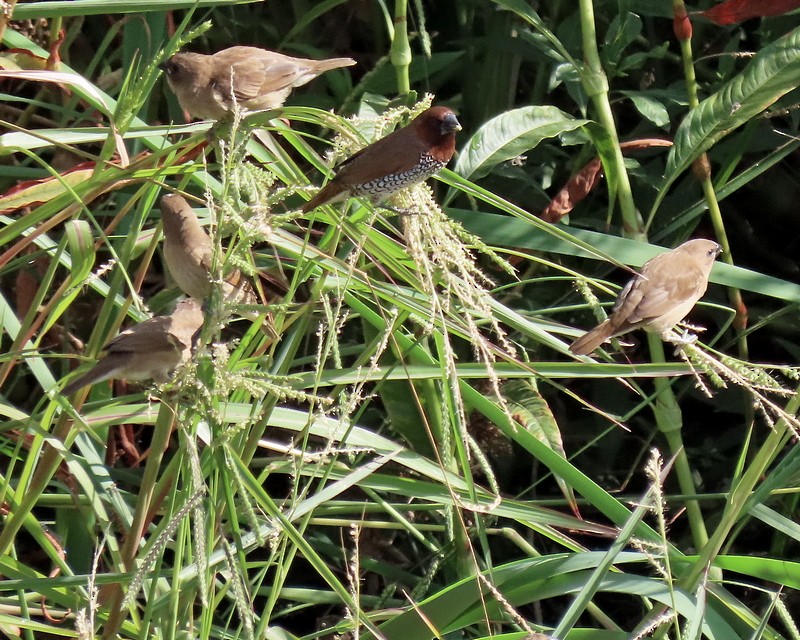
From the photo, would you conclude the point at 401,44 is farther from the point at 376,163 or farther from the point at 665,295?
the point at 665,295

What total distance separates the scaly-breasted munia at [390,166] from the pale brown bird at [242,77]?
416 millimetres

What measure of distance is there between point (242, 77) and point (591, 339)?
1.22 m

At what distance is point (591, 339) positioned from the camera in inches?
105

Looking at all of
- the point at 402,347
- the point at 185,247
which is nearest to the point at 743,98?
the point at 402,347

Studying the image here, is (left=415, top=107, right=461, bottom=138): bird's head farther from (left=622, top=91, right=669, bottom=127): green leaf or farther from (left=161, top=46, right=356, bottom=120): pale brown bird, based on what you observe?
(left=622, top=91, right=669, bottom=127): green leaf

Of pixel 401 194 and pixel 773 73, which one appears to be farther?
pixel 773 73

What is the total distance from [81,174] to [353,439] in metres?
0.81

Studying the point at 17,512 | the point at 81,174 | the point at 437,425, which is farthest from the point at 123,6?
the point at 437,425

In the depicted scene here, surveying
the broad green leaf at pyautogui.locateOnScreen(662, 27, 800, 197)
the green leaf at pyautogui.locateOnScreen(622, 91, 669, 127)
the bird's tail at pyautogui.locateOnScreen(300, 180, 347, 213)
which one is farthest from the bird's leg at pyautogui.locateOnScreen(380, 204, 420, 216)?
the green leaf at pyautogui.locateOnScreen(622, 91, 669, 127)

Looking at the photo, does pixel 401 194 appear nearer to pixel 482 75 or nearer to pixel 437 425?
pixel 437 425

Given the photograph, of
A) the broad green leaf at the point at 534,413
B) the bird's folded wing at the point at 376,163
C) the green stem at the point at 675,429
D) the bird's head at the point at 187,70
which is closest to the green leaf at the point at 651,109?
the green stem at the point at 675,429

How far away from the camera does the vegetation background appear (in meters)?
1.77

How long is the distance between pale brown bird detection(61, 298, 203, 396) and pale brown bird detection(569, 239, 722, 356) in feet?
3.41

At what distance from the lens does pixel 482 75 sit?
389 cm
